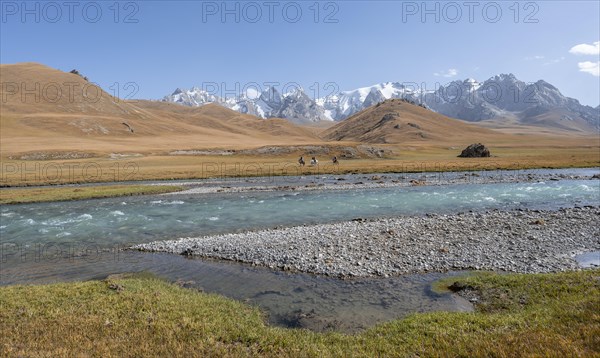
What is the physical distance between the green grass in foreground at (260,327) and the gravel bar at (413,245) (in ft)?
14.5

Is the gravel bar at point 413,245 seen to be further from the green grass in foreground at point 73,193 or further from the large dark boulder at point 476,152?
the large dark boulder at point 476,152

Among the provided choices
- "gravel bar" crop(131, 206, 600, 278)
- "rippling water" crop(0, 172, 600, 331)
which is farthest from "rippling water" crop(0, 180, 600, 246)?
"gravel bar" crop(131, 206, 600, 278)

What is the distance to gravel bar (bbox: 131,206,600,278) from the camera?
21062 mm

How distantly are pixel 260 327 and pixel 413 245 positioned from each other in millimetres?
14607

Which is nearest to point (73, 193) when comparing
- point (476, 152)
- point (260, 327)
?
point (260, 327)

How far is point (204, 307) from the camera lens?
15.4 meters

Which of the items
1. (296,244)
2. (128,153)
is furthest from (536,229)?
(128,153)

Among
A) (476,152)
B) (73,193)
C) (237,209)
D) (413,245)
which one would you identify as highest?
(476,152)

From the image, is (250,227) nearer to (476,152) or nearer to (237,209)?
(237,209)

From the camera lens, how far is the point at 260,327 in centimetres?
1373

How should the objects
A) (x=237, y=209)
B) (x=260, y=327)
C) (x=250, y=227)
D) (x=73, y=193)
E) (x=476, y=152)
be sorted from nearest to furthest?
(x=260, y=327) → (x=250, y=227) → (x=237, y=209) → (x=73, y=193) → (x=476, y=152)

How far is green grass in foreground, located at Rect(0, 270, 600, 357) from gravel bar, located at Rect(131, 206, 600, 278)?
4434 mm

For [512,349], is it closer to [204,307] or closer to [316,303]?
[316,303]

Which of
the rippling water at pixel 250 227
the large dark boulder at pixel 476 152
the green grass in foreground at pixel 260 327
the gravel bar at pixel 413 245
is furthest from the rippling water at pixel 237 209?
the large dark boulder at pixel 476 152
